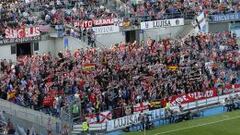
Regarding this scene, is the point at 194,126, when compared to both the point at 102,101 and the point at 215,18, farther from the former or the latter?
the point at 215,18

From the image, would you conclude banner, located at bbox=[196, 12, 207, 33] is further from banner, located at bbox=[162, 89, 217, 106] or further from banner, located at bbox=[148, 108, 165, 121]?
banner, located at bbox=[148, 108, 165, 121]

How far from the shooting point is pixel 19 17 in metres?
40.5

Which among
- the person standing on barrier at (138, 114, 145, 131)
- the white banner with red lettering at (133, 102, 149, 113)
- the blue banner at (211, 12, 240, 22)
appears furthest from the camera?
the blue banner at (211, 12, 240, 22)

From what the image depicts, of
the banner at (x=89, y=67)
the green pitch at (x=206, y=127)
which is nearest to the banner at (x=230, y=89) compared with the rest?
the green pitch at (x=206, y=127)

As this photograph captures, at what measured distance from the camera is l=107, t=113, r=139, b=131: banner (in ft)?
111

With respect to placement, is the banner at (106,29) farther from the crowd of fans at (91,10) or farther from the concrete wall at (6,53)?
the concrete wall at (6,53)

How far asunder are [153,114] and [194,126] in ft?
7.45

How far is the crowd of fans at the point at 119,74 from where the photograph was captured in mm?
33312

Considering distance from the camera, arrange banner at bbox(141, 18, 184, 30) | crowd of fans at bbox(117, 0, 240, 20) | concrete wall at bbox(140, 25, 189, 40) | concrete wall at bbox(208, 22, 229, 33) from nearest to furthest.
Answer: banner at bbox(141, 18, 184, 30), crowd of fans at bbox(117, 0, 240, 20), concrete wall at bbox(140, 25, 189, 40), concrete wall at bbox(208, 22, 229, 33)

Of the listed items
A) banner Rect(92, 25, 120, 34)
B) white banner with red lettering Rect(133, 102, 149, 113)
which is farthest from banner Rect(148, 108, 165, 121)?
banner Rect(92, 25, 120, 34)

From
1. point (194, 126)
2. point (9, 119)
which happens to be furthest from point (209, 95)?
point (9, 119)

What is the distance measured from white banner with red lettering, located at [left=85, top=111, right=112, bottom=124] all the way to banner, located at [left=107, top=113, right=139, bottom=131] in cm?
29

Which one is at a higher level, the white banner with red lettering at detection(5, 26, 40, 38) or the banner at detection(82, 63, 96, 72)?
the white banner with red lettering at detection(5, 26, 40, 38)

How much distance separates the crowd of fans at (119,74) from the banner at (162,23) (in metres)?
2.43
